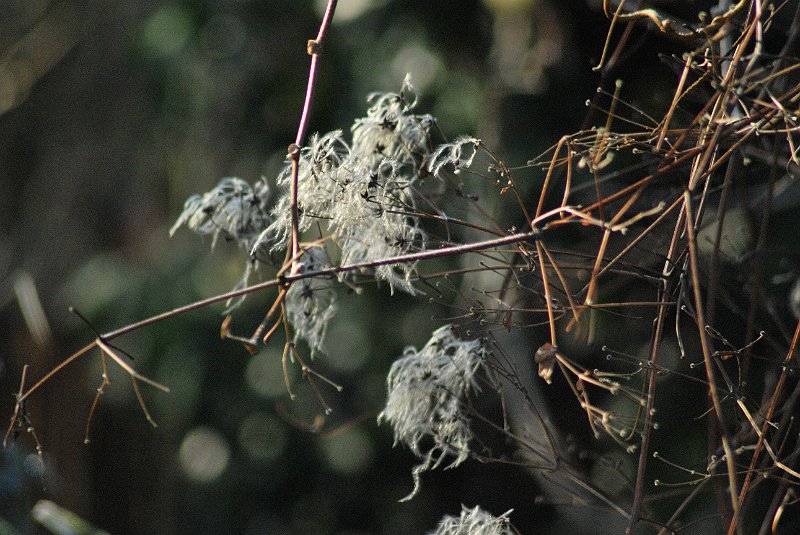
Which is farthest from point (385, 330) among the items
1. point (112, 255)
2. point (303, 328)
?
point (303, 328)

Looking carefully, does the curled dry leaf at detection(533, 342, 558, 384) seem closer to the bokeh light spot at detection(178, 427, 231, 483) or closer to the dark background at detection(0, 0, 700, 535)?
the dark background at detection(0, 0, 700, 535)

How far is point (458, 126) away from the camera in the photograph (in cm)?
308

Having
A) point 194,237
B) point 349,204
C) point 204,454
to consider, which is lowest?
point 204,454

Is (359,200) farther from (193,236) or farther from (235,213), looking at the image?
(193,236)

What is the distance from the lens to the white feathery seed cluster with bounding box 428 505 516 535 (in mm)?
860

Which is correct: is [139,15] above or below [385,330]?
above

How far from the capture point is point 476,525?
906 mm

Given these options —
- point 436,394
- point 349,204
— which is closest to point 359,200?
point 349,204

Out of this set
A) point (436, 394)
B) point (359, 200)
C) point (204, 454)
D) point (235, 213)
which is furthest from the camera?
point (204, 454)

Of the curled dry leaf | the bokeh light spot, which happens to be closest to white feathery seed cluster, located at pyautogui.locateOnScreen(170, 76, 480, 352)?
the curled dry leaf

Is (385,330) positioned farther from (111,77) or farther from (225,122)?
(111,77)

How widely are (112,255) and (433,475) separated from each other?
1.76m

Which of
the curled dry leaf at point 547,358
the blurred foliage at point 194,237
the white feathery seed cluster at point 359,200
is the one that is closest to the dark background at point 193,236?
the blurred foliage at point 194,237

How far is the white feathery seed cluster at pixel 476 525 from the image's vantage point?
2.82 ft
